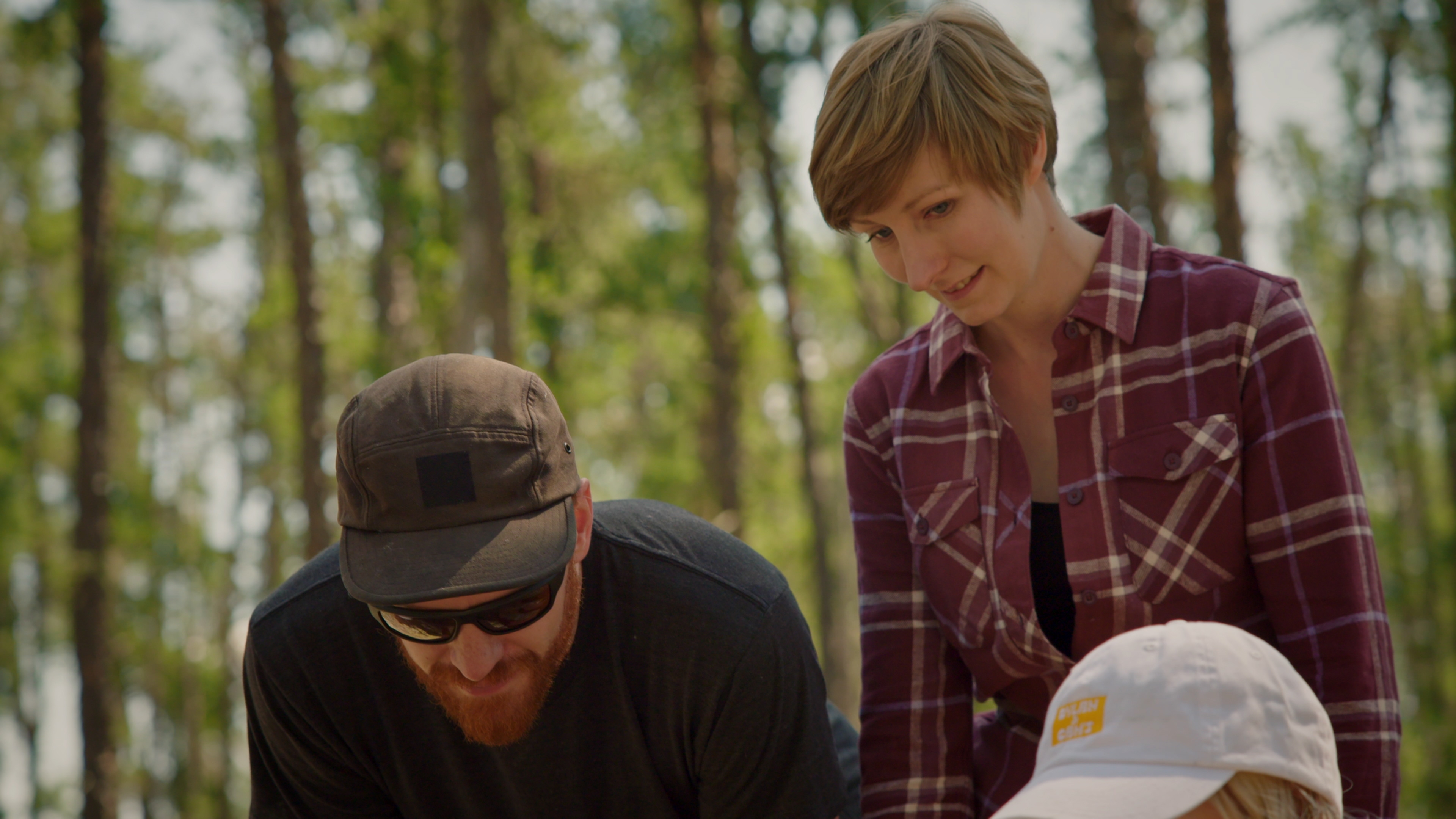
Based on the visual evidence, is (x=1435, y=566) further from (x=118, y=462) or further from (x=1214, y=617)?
(x=118, y=462)

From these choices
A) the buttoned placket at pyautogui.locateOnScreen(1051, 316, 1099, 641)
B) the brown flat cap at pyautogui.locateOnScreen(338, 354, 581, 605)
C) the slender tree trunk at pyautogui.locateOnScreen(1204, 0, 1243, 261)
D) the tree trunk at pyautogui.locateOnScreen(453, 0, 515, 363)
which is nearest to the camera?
the brown flat cap at pyautogui.locateOnScreen(338, 354, 581, 605)

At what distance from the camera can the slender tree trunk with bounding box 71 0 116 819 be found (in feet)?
43.1

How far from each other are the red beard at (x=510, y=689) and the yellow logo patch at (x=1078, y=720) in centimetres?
107

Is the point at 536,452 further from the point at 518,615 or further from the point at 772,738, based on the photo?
the point at 772,738

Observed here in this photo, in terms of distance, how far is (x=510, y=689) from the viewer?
2.37 metres

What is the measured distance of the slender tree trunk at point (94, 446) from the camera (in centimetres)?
1314

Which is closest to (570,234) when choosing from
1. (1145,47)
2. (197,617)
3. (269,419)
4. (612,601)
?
(1145,47)

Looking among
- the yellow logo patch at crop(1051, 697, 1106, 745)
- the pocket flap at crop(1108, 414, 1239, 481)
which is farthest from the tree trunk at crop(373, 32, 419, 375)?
the yellow logo patch at crop(1051, 697, 1106, 745)

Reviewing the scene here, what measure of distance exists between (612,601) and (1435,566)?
2243 cm

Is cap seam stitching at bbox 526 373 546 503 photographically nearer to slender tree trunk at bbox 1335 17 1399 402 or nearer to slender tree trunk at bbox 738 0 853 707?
slender tree trunk at bbox 738 0 853 707

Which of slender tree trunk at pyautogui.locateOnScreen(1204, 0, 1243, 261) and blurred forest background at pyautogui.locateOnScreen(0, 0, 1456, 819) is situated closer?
slender tree trunk at pyautogui.locateOnScreen(1204, 0, 1243, 261)

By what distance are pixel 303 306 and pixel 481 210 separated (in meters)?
3.04

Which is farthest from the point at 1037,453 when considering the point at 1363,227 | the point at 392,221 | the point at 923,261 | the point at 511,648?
the point at 1363,227

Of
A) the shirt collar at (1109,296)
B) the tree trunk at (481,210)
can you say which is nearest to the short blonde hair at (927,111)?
the shirt collar at (1109,296)
